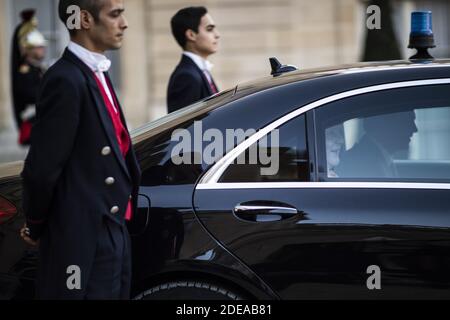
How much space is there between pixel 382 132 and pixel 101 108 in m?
1.26

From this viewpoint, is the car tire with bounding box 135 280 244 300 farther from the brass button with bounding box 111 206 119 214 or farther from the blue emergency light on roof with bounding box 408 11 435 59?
the blue emergency light on roof with bounding box 408 11 435 59

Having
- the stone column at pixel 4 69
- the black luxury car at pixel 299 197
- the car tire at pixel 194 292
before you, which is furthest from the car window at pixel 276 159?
the stone column at pixel 4 69

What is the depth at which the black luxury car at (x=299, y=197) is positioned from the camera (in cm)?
352

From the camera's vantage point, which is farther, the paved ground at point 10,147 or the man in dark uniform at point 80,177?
the paved ground at point 10,147

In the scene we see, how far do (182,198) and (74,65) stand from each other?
0.74m

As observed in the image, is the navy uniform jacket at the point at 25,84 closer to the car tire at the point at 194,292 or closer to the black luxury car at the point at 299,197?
the black luxury car at the point at 299,197

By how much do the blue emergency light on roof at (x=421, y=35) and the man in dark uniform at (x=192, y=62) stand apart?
1551 mm

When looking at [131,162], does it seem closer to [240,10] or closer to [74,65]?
[74,65]

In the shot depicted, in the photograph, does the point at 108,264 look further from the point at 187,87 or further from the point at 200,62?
the point at 200,62

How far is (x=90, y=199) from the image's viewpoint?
3213mm

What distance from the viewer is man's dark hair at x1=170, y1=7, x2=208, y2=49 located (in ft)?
19.2
